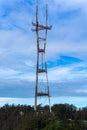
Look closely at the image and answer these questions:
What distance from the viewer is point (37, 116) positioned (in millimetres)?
59688

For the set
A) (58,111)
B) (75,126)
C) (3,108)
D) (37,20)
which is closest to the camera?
(75,126)

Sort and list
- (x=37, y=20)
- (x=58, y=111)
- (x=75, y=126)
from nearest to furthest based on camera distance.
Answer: (x=75, y=126)
(x=37, y=20)
(x=58, y=111)

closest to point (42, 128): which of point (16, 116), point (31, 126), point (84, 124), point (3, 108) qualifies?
point (31, 126)

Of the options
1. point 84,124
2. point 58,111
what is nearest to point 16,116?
point 58,111

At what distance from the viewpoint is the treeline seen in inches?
2288

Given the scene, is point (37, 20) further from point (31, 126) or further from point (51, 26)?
point (31, 126)

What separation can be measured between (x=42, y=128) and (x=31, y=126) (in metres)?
1.41

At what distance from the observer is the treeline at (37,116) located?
5812cm

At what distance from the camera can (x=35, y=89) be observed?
63906 millimetres

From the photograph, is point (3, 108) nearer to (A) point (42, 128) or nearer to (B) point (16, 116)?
(B) point (16, 116)

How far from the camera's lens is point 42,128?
57594 mm

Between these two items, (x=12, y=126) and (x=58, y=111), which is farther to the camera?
(x=58, y=111)

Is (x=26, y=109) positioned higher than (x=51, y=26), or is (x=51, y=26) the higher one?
(x=51, y=26)

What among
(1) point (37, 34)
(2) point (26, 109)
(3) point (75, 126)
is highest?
(1) point (37, 34)
